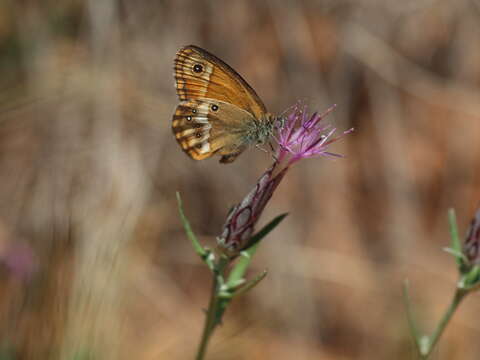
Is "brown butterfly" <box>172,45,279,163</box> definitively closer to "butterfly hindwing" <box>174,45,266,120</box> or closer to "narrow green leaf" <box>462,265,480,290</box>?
"butterfly hindwing" <box>174,45,266,120</box>

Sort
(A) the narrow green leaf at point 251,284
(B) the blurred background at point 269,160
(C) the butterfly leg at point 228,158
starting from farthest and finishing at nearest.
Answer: (B) the blurred background at point 269,160
(C) the butterfly leg at point 228,158
(A) the narrow green leaf at point 251,284

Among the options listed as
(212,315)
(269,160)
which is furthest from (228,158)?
(269,160)

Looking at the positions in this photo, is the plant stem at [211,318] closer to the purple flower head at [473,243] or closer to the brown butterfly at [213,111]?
the brown butterfly at [213,111]

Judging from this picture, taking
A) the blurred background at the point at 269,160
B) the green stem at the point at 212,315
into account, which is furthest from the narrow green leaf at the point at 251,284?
the blurred background at the point at 269,160

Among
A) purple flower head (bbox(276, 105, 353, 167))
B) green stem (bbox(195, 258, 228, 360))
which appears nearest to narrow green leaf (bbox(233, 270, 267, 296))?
green stem (bbox(195, 258, 228, 360))

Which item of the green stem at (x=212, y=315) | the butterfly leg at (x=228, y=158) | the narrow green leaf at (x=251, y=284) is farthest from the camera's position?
the butterfly leg at (x=228, y=158)

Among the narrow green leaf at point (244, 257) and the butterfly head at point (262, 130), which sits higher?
the butterfly head at point (262, 130)

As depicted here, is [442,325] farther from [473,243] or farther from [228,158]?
[228,158]
